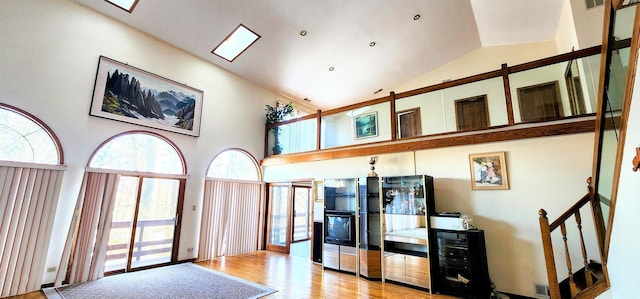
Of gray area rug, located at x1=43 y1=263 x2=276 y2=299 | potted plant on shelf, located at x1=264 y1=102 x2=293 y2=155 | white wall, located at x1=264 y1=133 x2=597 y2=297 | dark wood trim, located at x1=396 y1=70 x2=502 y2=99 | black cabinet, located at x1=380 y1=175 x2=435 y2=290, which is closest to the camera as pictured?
white wall, located at x1=264 y1=133 x2=597 y2=297

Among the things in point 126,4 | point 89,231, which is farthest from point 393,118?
point 89,231

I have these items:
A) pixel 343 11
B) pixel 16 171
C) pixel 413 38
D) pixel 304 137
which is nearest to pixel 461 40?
pixel 413 38

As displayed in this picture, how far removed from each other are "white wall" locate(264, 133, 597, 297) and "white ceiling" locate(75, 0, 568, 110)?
324 cm

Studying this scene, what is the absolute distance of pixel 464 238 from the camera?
154 inches

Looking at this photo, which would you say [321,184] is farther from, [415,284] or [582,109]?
[582,109]

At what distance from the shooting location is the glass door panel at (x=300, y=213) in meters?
7.45

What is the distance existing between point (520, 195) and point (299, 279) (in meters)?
3.81

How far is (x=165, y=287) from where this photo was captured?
167 inches

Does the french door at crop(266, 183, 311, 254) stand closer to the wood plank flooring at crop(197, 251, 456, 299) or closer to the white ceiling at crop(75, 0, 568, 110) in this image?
the wood plank flooring at crop(197, 251, 456, 299)

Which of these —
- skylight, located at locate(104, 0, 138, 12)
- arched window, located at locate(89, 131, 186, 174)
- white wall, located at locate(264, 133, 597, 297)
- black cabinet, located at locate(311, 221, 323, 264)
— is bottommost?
black cabinet, located at locate(311, 221, 323, 264)

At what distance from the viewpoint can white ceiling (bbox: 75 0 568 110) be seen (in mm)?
5266

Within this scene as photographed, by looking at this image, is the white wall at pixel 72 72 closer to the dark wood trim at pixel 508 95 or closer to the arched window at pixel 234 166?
the arched window at pixel 234 166

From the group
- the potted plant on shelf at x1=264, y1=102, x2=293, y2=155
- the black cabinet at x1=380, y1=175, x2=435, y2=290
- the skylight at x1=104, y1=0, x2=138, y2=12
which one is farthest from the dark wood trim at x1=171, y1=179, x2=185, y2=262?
the black cabinet at x1=380, y1=175, x2=435, y2=290

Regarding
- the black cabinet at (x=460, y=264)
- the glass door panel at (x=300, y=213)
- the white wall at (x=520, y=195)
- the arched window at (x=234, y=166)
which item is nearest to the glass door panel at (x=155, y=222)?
the arched window at (x=234, y=166)
